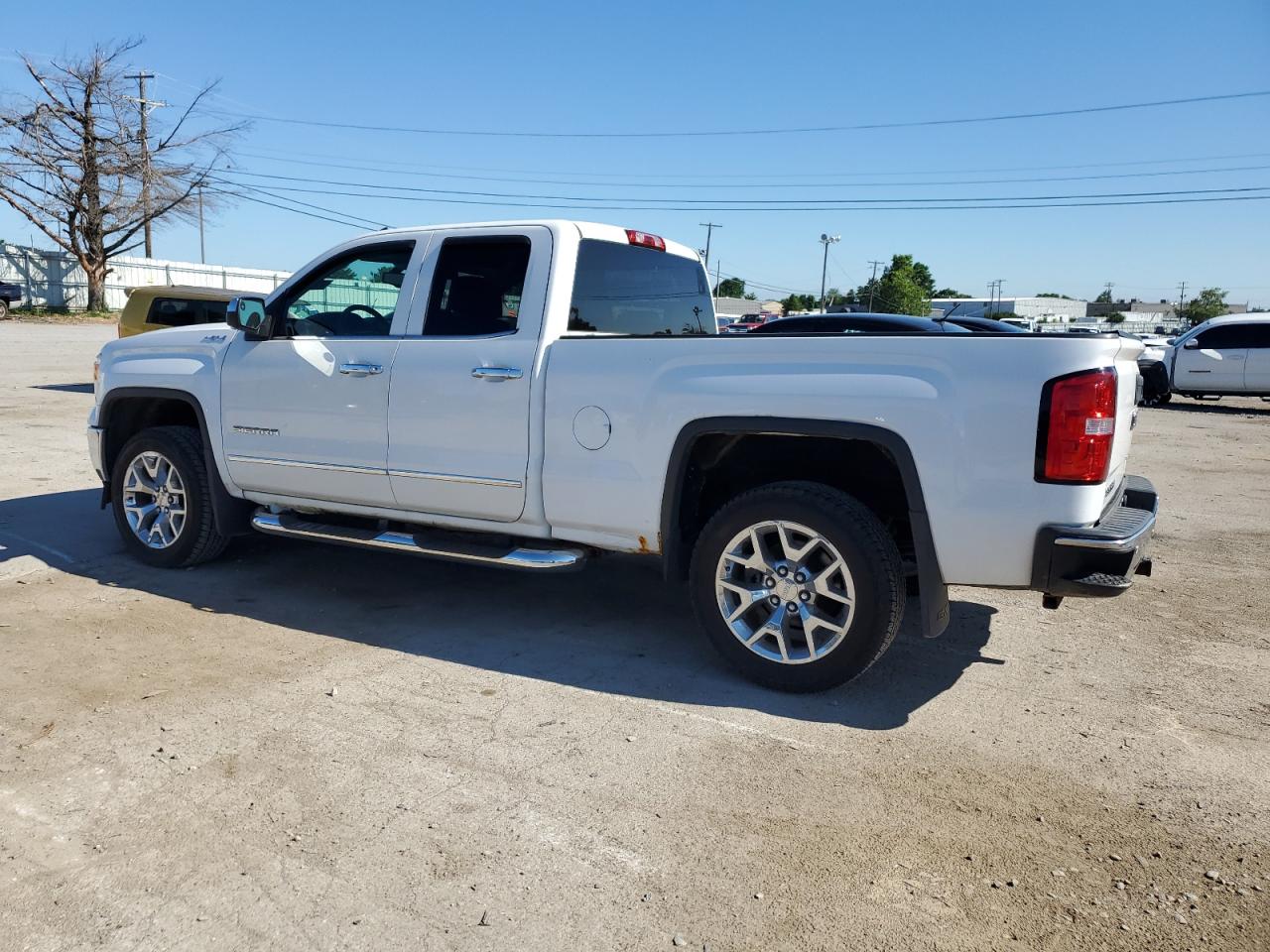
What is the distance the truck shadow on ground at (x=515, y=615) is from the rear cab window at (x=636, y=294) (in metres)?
1.51

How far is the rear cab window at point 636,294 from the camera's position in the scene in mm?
4992

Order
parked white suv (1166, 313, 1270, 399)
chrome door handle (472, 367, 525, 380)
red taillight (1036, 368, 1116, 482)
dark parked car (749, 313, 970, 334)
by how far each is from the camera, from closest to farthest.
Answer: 1. red taillight (1036, 368, 1116, 482)
2. chrome door handle (472, 367, 525, 380)
3. dark parked car (749, 313, 970, 334)
4. parked white suv (1166, 313, 1270, 399)

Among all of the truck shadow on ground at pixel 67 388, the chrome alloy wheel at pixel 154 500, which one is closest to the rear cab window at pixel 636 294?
the chrome alloy wheel at pixel 154 500

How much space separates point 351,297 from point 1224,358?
19656 mm

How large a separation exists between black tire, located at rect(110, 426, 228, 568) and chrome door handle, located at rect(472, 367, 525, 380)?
2128mm

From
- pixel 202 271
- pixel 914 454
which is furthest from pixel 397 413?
pixel 202 271

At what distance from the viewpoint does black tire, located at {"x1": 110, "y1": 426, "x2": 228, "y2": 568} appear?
584 cm

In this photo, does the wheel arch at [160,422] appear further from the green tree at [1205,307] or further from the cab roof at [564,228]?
the green tree at [1205,307]

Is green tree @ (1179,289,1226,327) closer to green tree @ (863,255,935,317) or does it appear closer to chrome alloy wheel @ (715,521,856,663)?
green tree @ (863,255,935,317)

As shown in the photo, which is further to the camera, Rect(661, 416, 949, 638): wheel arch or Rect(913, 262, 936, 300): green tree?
Rect(913, 262, 936, 300): green tree

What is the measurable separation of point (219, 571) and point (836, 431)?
3.99 metres

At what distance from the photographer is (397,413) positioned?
16.5ft

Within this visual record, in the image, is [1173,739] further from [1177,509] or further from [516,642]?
[1177,509]

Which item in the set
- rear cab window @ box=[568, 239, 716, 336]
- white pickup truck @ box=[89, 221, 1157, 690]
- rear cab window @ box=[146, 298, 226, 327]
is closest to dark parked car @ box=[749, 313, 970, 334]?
rear cab window @ box=[568, 239, 716, 336]
